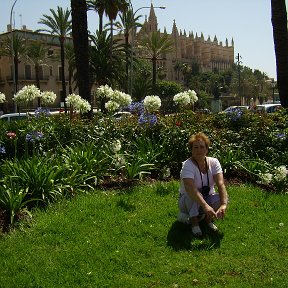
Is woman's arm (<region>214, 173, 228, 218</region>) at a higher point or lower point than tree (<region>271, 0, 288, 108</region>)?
lower

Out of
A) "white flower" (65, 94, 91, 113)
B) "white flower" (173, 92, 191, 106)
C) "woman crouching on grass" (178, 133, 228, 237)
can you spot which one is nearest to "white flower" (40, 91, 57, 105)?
"white flower" (65, 94, 91, 113)

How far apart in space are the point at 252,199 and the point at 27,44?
5287 cm

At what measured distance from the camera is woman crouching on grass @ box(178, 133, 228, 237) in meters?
4.99

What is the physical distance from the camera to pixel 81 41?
461 inches

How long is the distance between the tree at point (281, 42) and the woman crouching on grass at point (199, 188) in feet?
24.8

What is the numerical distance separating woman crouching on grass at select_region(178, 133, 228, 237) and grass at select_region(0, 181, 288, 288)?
0.18 m

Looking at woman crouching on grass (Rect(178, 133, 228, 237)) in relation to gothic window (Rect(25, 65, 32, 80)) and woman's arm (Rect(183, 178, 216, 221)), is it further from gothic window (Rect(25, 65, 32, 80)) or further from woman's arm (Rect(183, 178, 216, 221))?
gothic window (Rect(25, 65, 32, 80))

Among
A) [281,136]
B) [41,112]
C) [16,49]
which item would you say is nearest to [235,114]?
[281,136]

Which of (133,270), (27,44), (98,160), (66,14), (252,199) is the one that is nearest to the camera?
(133,270)

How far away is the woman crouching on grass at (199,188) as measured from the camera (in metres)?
4.99

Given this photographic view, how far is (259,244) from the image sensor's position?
4.79m

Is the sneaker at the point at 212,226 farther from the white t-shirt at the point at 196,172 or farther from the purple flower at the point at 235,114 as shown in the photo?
the purple flower at the point at 235,114

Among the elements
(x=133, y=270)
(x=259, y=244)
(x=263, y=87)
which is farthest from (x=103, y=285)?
(x=263, y=87)

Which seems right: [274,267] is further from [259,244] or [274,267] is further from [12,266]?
[12,266]
